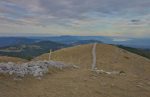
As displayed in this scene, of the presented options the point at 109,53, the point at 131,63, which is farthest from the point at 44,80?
the point at 109,53

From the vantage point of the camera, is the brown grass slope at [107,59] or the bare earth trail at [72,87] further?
the brown grass slope at [107,59]

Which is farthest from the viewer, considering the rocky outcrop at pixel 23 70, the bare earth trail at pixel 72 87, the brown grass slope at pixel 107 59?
the brown grass slope at pixel 107 59

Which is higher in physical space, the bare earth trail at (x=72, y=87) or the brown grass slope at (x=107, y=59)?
the bare earth trail at (x=72, y=87)

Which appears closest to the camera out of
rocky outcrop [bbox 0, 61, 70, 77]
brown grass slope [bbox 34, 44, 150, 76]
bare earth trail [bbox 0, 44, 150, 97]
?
bare earth trail [bbox 0, 44, 150, 97]

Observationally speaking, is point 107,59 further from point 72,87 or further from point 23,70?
point 72,87

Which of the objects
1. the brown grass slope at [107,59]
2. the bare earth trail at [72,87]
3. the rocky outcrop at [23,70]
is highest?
the rocky outcrop at [23,70]

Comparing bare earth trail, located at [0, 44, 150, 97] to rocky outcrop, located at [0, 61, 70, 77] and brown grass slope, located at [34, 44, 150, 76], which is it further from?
brown grass slope, located at [34, 44, 150, 76]

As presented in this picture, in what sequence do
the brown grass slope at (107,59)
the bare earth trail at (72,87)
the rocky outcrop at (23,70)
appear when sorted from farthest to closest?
the brown grass slope at (107,59) → the rocky outcrop at (23,70) → the bare earth trail at (72,87)

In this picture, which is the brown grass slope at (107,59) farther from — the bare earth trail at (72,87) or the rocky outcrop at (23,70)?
the bare earth trail at (72,87)

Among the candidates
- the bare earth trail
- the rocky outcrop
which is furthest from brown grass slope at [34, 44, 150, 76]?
the bare earth trail

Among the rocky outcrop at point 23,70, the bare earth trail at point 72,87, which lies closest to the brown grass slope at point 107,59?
the rocky outcrop at point 23,70

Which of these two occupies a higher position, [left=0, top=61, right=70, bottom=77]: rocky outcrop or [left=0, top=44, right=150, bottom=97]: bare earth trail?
[left=0, top=61, right=70, bottom=77]: rocky outcrop

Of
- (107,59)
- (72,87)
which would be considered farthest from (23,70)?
(107,59)

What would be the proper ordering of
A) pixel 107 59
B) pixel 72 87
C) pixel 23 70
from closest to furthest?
1. pixel 72 87
2. pixel 23 70
3. pixel 107 59
